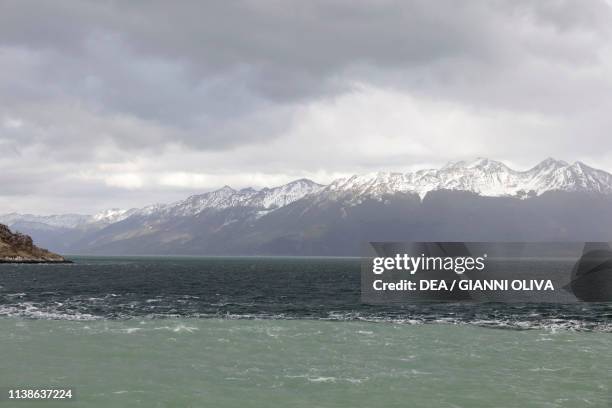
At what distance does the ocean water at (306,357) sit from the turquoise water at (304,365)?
12cm

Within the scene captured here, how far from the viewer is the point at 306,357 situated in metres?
45.3

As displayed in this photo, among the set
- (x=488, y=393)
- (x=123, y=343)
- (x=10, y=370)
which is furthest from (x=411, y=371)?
(x=10, y=370)

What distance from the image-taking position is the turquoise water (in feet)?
113

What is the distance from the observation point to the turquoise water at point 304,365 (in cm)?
3438

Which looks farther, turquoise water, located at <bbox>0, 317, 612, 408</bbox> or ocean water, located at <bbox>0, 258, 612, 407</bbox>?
ocean water, located at <bbox>0, 258, 612, 407</bbox>

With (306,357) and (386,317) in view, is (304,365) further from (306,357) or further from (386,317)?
(386,317)

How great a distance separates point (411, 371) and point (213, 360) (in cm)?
1590

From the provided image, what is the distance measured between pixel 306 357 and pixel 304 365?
2854mm

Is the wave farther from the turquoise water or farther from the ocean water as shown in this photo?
the turquoise water

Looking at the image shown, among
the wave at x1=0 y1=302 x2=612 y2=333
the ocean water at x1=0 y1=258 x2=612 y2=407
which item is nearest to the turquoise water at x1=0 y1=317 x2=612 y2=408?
the ocean water at x1=0 y1=258 x2=612 y2=407

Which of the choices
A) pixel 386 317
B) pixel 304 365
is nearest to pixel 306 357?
pixel 304 365

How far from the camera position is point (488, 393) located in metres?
35.4

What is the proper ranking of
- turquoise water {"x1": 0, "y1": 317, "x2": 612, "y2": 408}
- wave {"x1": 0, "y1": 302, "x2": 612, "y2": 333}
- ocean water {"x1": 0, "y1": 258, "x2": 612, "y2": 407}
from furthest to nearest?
wave {"x1": 0, "y1": 302, "x2": 612, "y2": 333}
ocean water {"x1": 0, "y1": 258, "x2": 612, "y2": 407}
turquoise water {"x1": 0, "y1": 317, "x2": 612, "y2": 408}

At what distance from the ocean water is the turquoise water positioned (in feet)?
0.41
